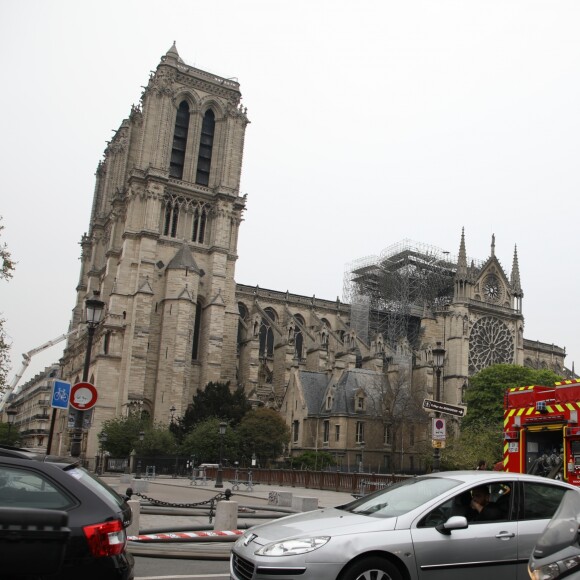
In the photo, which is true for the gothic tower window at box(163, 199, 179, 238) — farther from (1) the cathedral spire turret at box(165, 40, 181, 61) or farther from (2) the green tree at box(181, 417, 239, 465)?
(2) the green tree at box(181, 417, 239, 465)

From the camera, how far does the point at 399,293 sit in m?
75.4

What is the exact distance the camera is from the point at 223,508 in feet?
41.9

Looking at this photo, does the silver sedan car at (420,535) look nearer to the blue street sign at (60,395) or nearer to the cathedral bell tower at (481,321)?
the blue street sign at (60,395)

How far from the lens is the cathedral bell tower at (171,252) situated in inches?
2152

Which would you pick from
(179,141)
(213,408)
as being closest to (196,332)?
(213,408)

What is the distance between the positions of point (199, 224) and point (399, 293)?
83.4ft

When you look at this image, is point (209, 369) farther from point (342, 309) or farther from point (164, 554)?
point (164, 554)

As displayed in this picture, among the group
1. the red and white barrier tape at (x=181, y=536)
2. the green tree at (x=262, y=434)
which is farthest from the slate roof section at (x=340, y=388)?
the red and white barrier tape at (x=181, y=536)

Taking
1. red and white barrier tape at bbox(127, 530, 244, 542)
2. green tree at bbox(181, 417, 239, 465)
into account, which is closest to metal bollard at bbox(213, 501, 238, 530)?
red and white barrier tape at bbox(127, 530, 244, 542)

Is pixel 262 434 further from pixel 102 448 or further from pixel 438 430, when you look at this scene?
pixel 438 430

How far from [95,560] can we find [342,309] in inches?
2838

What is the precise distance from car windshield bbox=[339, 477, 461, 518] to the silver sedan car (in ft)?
0.04

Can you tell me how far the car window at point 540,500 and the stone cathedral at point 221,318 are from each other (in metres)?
40.6

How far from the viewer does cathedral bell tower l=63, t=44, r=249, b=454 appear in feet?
179
